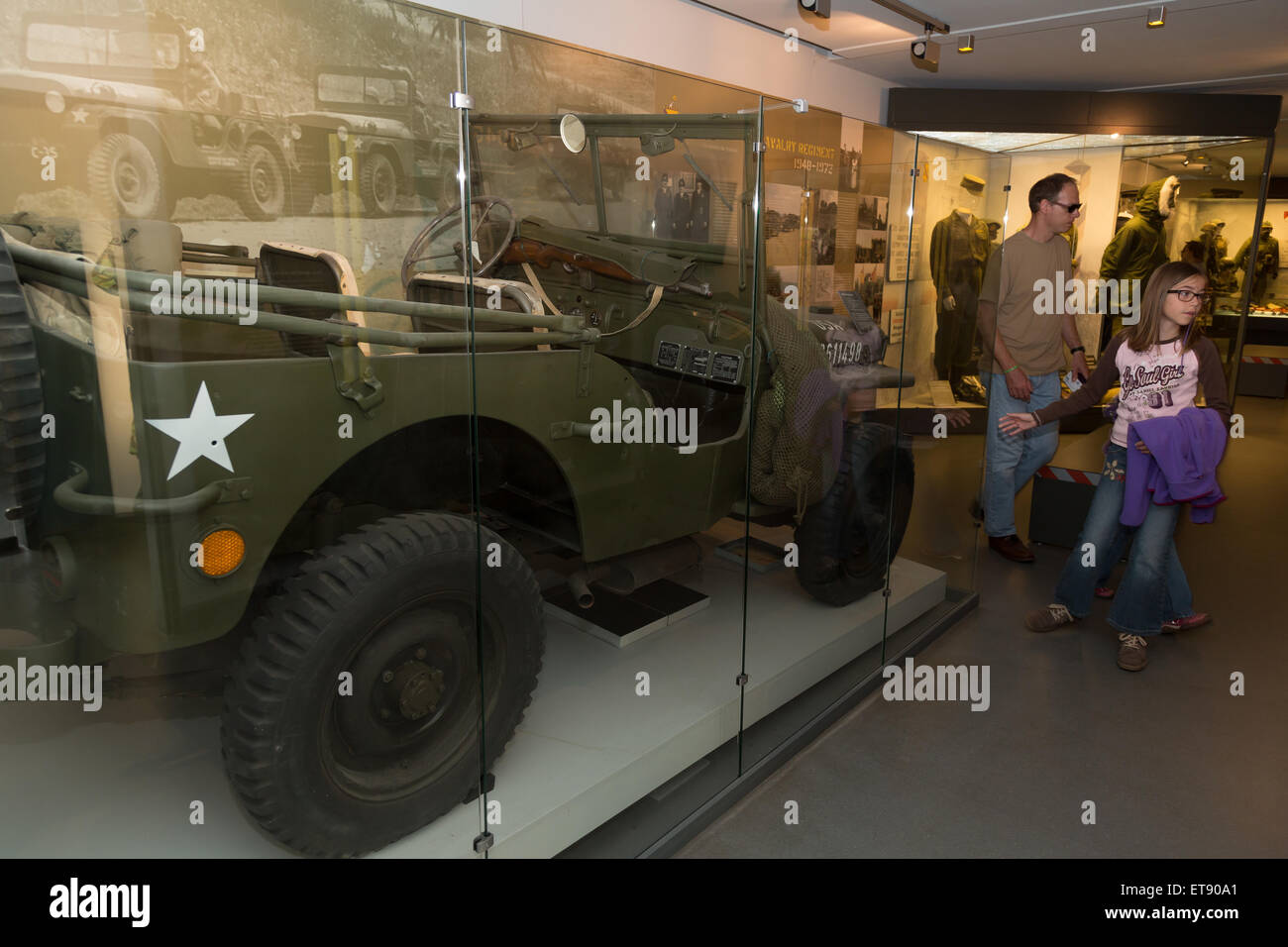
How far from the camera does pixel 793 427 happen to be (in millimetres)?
3064

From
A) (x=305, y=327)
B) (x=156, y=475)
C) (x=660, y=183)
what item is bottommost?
(x=156, y=475)

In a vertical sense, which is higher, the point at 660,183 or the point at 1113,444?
the point at 660,183

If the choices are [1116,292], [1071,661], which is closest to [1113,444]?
[1071,661]

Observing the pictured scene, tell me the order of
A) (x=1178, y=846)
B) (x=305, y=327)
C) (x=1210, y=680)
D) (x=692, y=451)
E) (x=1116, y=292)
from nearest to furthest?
(x=305, y=327), (x=1178, y=846), (x=692, y=451), (x=1210, y=680), (x=1116, y=292)

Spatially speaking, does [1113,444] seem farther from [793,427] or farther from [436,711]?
[436,711]

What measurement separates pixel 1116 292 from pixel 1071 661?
4.84 meters

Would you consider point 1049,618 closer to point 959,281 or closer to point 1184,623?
point 1184,623

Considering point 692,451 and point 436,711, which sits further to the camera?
point 692,451

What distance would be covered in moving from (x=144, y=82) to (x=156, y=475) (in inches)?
31.3

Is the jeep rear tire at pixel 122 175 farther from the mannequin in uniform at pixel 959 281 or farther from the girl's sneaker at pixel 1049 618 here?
the girl's sneaker at pixel 1049 618

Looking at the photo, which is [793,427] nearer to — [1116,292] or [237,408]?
[237,408]

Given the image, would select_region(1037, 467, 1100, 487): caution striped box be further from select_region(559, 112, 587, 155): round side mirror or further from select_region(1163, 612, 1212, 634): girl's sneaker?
select_region(559, 112, 587, 155): round side mirror

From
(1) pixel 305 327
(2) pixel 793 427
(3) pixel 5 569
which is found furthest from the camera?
(2) pixel 793 427

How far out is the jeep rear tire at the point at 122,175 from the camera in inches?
64.2
